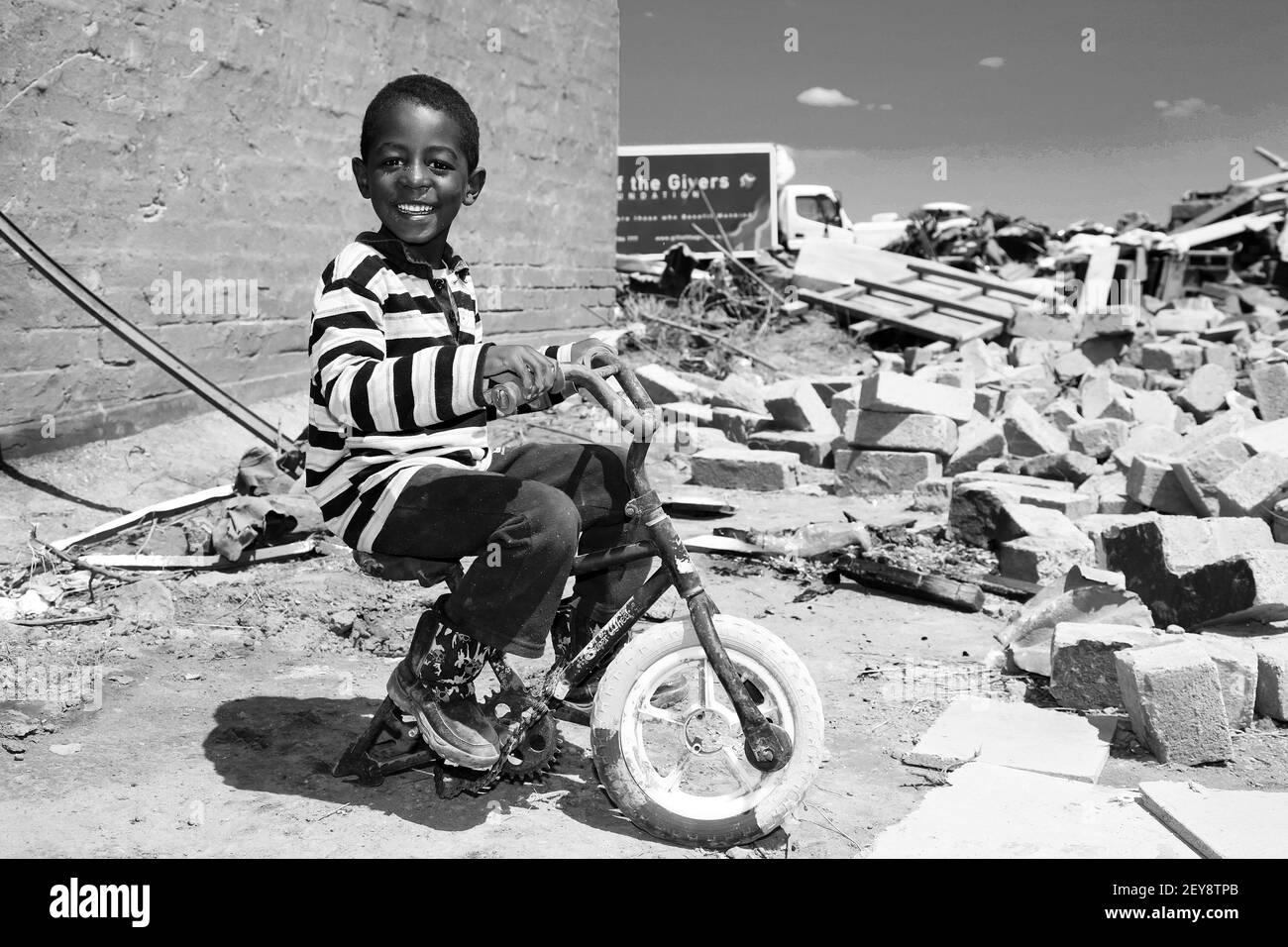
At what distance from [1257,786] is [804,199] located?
800 inches

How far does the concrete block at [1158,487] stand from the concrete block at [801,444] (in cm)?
233

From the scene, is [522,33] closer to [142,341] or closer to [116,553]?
[142,341]

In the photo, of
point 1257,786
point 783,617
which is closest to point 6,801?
point 783,617

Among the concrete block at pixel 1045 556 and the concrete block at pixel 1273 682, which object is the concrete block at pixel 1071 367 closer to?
the concrete block at pixel 1045 556

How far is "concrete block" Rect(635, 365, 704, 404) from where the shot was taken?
10.1 meters

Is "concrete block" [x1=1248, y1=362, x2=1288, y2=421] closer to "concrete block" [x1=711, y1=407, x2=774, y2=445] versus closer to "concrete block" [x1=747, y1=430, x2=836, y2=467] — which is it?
"concrete block" [x1=747, y1=430, x2=836, y2=467]

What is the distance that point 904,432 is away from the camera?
7535mm

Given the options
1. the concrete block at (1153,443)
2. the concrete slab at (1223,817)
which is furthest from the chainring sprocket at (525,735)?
the concrete block at (1153,443)

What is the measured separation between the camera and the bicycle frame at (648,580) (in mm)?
2438

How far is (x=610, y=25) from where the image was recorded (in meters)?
10.2

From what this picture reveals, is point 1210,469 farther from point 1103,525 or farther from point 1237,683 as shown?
point 1237,683

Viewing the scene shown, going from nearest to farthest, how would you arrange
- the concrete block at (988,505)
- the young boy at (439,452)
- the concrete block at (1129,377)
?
1. the young boy at (439,452)
2. the concrete block at (988,505)
3. the concrete block at (1129,377)

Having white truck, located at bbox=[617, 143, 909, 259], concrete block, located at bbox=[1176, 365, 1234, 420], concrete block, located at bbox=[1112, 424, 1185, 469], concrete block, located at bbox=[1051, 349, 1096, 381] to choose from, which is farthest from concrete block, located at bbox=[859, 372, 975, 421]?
white truck, located at bbox=[617, 143, 909, 259]
